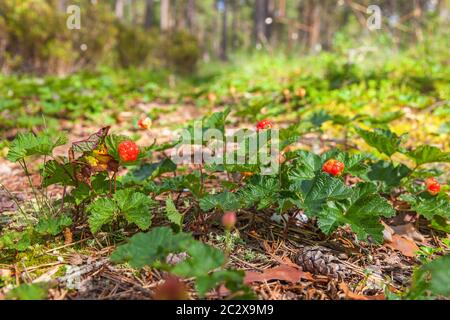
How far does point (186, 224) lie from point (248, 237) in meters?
0.29

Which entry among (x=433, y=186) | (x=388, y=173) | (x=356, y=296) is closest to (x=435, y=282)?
(x=356, y=296)

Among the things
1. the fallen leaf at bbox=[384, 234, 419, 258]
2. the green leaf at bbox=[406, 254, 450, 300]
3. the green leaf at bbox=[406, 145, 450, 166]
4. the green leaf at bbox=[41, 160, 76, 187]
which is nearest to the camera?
the green leaf at bbox=[406, 254, 450, 300]

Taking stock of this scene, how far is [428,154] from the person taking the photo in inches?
83.5

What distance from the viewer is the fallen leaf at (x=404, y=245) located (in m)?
1.84

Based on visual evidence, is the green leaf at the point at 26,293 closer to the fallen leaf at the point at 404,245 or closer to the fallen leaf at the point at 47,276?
the fallen leaf at the point at 47,276

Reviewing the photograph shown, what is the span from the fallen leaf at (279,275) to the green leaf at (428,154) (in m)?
1.00

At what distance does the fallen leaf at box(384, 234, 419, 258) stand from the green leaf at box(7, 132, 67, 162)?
Result: 4.99ft

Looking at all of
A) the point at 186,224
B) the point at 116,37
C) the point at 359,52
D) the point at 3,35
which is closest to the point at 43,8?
the point at 3,35

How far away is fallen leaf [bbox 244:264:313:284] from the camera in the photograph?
4.92 feet

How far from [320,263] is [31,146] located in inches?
50.2

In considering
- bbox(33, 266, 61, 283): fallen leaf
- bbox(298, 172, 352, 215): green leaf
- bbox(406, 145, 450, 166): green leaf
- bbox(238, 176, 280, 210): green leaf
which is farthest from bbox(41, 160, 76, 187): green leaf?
bbox(406, 145, 450, 166): green leaf

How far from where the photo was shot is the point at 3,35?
7410mm

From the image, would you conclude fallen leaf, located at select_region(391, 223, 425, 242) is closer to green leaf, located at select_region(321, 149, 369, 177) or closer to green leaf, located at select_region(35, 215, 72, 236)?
green leaf, located at select_region(321, 149, 369, 177)

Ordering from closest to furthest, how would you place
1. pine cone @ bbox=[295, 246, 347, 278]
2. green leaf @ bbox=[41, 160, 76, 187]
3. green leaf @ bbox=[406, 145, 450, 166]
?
pine cone @ bbox=[295, 246, 347, 278]
green leaf @ bbox=[41, 160, 76, 187]
green leaf @ bbox=[406, 145, 450, 166]
